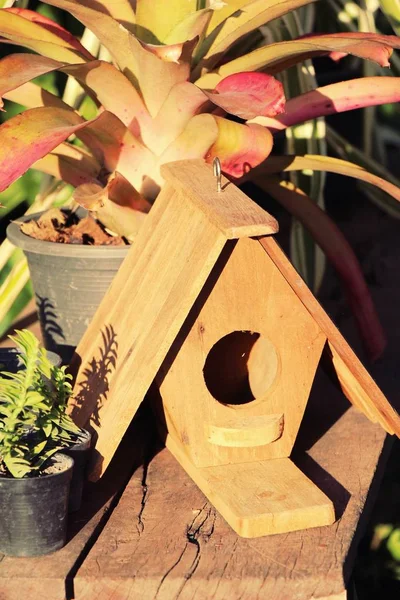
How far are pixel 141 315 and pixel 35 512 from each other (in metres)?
0.35

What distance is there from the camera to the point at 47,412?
138cm

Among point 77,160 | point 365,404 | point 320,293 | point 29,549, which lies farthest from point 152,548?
point 320,293

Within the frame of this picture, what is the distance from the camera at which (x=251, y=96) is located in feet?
5.26

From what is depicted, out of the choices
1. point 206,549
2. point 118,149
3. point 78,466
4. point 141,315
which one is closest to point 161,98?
point 118,149

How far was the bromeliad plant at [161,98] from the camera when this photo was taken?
160cm

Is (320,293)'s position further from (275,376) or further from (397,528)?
(275,376)

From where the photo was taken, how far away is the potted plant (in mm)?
1297

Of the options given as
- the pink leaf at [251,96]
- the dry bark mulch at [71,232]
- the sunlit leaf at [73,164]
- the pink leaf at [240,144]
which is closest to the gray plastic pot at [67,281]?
the dry bark mulch at [71,232]

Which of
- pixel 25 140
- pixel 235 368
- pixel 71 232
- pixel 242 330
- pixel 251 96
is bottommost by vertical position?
pixel 235 368

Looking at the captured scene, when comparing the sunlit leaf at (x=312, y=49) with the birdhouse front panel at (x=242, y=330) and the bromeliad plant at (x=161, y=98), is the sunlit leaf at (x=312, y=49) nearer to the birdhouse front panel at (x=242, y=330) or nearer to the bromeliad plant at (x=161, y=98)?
the bromeliad plant at (x=161, y=98)

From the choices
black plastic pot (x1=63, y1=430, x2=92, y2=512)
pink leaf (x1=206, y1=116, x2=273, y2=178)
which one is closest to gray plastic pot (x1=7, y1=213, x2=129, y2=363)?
pink leaf (x1=206, y1=116, x2=273, y2=178)

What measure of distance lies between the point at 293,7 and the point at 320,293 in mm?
1014

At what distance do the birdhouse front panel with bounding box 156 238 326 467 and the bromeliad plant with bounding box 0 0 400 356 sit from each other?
0.27 metres

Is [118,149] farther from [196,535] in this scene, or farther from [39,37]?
[196,535]
